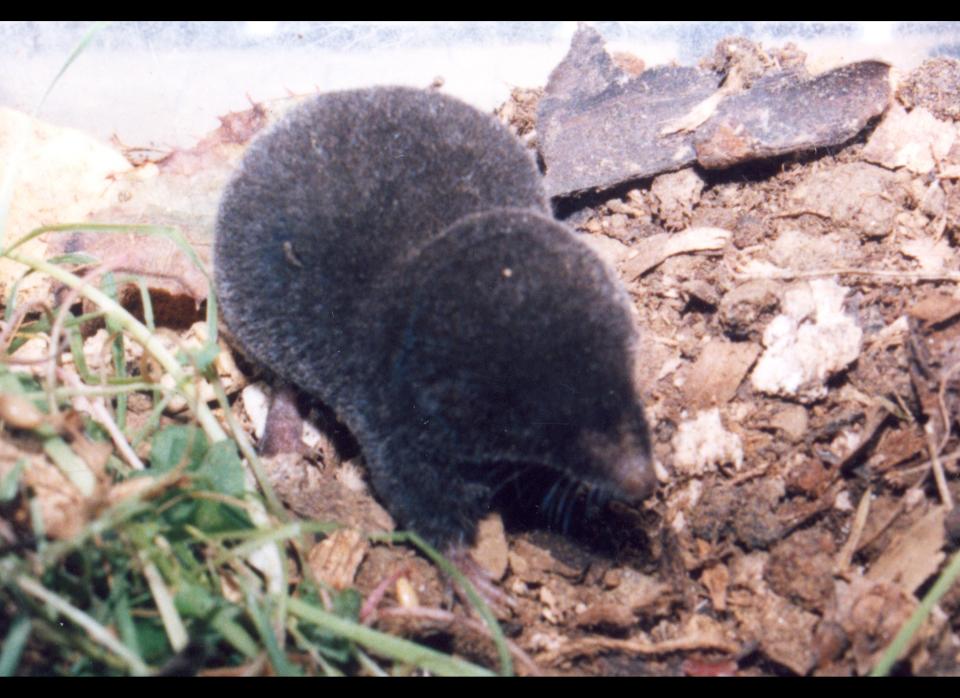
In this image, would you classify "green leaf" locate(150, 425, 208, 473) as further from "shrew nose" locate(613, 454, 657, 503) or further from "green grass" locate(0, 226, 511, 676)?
"shrew nose" locate(613, 454, 657, 503)

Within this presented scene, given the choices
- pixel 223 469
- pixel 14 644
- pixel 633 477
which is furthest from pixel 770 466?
pixel 14 644

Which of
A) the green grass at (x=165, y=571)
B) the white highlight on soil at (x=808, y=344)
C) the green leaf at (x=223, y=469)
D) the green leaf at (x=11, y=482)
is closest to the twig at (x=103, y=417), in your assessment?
the green grass at (x=165, y=571)

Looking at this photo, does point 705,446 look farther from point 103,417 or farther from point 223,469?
point 103,417

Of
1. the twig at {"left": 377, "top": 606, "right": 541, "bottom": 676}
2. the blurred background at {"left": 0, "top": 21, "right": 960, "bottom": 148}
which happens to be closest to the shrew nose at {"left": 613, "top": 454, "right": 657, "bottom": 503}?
the twig at {"left": 377, "top": 606, "right": 541, "bottom": 676}

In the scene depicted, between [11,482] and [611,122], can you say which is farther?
[611,122]

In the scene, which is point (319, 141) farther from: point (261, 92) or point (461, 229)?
point (261, 92)

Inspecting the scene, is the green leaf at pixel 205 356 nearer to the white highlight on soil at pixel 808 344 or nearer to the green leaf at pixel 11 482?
the green leaf at pixel 11 482
